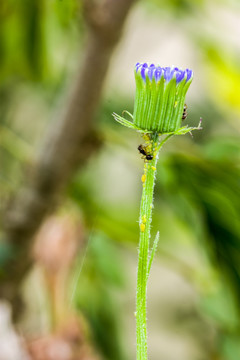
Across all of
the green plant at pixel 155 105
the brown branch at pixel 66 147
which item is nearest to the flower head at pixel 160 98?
the green plant at pixel 155 105

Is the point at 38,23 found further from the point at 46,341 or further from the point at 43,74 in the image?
the point at 46,341

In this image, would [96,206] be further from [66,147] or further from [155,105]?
[155,105]

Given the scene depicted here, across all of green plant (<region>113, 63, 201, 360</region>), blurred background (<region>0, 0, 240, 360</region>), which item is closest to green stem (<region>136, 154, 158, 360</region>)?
green plant (<region>113, 63, 201, 360</region>)

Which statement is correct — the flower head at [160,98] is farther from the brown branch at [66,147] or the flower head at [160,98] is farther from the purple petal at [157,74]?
the brown branch at [66,147]

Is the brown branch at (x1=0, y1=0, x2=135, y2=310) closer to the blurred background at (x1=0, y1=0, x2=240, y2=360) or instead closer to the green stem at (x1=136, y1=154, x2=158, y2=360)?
the blurred background at (x1=0, y1=0, x2=240, y2=360)

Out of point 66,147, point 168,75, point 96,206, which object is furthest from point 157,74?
point 96,206
